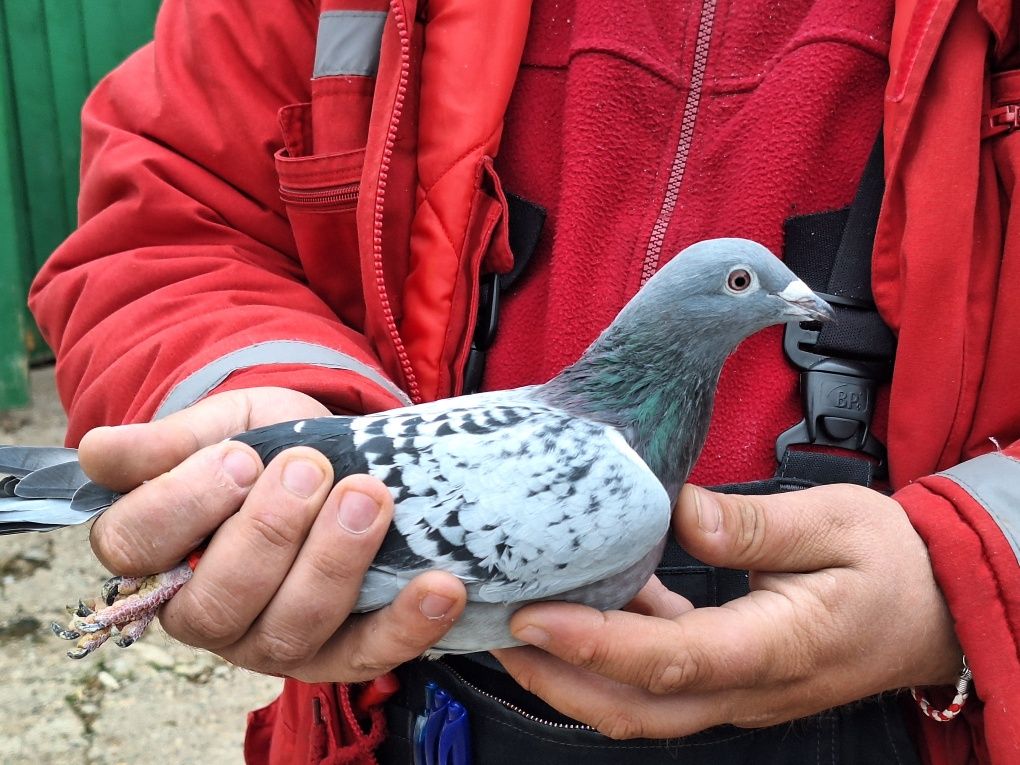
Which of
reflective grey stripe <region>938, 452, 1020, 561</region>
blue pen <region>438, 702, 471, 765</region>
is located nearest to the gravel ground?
blue pen <region>438, 702, 471, 765</region>

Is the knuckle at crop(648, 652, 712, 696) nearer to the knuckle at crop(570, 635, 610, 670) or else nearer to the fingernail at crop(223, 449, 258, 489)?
the knuckle at crop(570, 635, 610, 670)

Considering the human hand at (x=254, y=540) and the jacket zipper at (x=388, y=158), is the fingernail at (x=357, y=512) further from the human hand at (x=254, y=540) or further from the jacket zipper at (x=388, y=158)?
the jacket zipper at (x=388, y=158)

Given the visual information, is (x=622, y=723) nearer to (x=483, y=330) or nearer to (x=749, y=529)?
(x=749, y=529)

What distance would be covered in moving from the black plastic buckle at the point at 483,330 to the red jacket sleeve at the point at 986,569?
0.79 m

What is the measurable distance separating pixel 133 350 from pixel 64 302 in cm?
30

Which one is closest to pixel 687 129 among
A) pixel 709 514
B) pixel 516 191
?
pixel 516 191

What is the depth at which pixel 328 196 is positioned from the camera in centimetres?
164

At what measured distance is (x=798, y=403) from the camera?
158cm

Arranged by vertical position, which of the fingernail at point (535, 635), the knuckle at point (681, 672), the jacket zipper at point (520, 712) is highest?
the fingernail at point (535, 635)

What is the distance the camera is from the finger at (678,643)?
4.19 feet

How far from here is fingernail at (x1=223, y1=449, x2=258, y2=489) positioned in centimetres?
123

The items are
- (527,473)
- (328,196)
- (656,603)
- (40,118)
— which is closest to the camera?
(527,473)

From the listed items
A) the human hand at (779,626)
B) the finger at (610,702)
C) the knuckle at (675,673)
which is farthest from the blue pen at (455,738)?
the knuckle at (675,673)

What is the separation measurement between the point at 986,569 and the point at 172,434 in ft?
3.78
